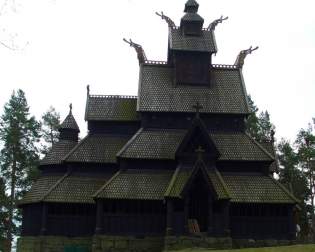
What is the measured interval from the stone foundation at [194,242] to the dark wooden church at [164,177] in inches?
2.3

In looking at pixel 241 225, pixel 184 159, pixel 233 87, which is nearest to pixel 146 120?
pixel 184 159

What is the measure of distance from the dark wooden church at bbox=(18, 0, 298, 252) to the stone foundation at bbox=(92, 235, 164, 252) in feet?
0.20

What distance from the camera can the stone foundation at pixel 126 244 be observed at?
3086cm

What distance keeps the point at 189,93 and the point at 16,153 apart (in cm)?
2244

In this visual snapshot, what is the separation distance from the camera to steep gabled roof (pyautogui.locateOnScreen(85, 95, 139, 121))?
3691cm

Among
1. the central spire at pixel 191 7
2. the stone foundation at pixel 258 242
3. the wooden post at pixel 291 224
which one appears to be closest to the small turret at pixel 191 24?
the central spire at pixel 191 7

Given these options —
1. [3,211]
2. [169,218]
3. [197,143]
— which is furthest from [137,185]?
[3,211]

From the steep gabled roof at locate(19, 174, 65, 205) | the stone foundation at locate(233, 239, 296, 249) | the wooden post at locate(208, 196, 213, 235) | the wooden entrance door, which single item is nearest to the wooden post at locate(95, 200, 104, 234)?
the steep gabled roof at locate(19, 174, 65, 205)

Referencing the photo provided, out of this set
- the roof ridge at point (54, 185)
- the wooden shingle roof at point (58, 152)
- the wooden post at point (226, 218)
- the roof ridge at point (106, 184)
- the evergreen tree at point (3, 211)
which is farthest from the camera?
the evergreen tree at point (3, 211)

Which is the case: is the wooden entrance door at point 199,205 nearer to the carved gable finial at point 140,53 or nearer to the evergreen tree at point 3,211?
the carved gable finial at point 140,53

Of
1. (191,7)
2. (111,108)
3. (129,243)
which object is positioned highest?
(191,7)

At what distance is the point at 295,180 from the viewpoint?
175 ft

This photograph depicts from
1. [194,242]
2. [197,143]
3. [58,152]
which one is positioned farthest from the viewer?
[58,152]

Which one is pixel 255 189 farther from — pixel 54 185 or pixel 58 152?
pixel 58 152
